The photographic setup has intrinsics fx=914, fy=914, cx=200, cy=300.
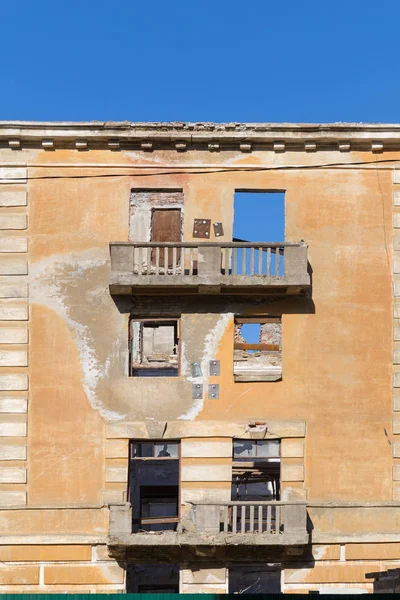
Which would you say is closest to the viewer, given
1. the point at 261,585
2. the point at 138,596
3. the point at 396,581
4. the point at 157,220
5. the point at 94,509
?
the point at 138,596

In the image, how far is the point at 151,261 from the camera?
22453 millimetres

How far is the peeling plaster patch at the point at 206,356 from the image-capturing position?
71.6 ft

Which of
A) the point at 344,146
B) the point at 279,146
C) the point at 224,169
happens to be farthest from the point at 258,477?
the point at 344,146

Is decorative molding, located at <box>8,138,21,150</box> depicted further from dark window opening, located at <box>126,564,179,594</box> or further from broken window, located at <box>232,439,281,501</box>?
dark window opening, located at <box>126,564,179,594</box>

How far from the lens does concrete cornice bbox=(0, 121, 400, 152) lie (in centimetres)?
2247

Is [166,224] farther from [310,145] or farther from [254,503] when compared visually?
[254,503]

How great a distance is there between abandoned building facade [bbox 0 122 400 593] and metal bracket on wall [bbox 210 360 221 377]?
0.03 meters

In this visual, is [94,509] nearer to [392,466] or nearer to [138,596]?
[138,596]

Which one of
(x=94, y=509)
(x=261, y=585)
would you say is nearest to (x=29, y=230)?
(x=94, y=509)

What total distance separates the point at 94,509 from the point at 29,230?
690cm

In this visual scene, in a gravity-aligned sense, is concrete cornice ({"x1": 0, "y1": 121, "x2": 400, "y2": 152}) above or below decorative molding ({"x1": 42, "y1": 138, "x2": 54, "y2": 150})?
above

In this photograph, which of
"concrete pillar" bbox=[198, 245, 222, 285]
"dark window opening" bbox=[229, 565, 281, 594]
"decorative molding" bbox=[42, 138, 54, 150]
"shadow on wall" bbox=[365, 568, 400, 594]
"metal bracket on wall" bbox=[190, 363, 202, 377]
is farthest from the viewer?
"dark window opening" bbox=[229, 565, 281, 594]

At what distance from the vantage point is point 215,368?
2197 centimetres

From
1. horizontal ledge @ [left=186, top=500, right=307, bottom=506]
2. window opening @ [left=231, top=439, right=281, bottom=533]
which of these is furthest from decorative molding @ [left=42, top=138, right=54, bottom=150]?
horizontal ledge @ [left=186, top=500, right=307, bottom=506]
